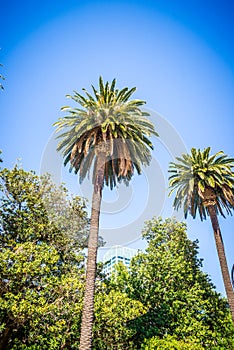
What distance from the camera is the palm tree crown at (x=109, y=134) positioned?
725 inches

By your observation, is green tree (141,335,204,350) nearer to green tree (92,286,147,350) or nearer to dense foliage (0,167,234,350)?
dense foliage (0,167,234,350)

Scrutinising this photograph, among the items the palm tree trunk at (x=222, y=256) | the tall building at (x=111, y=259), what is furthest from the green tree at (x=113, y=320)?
the palm tree trunk at (x=222, y=256)

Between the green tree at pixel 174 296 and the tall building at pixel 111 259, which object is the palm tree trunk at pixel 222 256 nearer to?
the green tree at pixel 174 296

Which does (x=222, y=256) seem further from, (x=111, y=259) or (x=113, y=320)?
(x=111, y=259)

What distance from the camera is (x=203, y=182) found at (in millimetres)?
23391

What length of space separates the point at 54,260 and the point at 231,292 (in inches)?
483

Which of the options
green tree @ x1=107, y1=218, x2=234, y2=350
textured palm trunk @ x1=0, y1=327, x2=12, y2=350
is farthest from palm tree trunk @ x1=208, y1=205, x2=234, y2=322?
textured palm trunk @ x1=0, y1=327, x2=12, y2=350

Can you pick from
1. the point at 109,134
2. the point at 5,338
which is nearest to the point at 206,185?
the point at 109,134

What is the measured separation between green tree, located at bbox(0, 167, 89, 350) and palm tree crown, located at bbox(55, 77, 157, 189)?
5.36 meters

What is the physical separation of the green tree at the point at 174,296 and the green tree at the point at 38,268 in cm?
665

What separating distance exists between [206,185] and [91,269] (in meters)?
13.1

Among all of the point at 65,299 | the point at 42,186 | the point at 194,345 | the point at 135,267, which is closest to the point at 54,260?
the point at 65,299

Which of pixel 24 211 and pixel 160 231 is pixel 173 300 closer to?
pixel 160 231

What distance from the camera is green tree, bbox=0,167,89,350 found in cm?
1808
